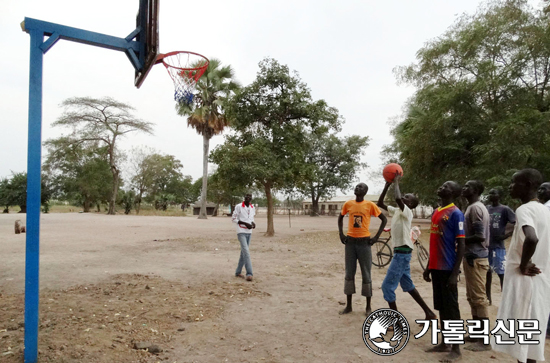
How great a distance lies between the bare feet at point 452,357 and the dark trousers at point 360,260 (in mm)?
1439

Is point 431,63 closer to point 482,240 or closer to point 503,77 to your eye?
point 503,77

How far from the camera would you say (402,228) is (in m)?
5.06

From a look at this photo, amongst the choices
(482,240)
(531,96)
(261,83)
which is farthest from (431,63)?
(482,240)

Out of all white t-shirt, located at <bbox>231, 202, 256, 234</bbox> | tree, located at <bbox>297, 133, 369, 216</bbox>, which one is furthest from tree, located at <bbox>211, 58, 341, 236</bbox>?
tree, located at <bbox>297, 133, 369, 216</bbox>

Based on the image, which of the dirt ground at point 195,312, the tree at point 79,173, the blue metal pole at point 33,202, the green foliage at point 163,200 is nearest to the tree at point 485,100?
the dirt ground at point 195,312

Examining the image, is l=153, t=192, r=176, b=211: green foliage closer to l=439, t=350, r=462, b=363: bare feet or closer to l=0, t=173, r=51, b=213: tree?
l=0, t=173, r=51, b=213: tree

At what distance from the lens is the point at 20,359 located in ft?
12.3

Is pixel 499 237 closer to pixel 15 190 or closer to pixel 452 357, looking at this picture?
pixel 452 357

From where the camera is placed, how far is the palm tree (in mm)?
28547

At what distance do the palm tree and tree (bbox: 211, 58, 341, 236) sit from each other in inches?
372

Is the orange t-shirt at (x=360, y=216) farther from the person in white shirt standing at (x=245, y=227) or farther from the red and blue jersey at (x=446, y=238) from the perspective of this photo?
the person in white shirt standing at (x=245, y=227)

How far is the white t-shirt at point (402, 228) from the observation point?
4988mm

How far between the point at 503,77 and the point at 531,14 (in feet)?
10.4

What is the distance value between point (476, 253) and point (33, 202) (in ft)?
16.1
